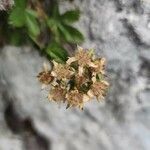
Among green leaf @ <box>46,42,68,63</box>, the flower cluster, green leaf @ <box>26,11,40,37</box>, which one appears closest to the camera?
the flower cluster

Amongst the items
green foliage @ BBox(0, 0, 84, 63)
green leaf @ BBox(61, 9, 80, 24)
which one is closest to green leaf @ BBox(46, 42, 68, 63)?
green foliage @ BBox(0, 0, 84, 63)

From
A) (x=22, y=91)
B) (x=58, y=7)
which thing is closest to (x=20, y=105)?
(x=22, y=91)

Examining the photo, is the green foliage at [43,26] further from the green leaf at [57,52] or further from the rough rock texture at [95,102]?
the rough rock texture at [95,102]

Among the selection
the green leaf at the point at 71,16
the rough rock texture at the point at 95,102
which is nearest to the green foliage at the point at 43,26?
the green leaf at the point at 71,16

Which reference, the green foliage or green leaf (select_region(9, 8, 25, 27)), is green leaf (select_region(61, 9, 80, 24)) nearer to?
the green foliage

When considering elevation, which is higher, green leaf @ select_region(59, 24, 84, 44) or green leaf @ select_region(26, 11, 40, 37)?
green leaf @ select_region(59, 24, 84, 44)

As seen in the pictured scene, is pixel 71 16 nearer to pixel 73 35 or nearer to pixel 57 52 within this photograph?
pixel 73 35

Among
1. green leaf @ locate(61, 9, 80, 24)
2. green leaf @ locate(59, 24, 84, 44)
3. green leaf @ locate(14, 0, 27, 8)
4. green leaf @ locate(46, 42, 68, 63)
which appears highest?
green leaf @ locate(61, 9, 80, 24)
